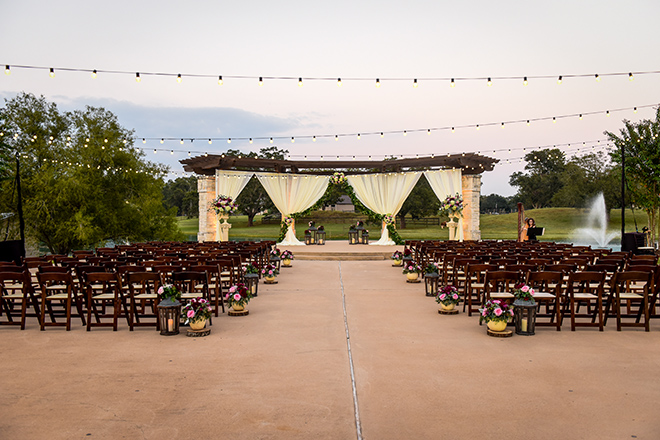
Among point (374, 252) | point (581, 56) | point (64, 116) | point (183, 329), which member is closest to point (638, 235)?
point (581, 56)

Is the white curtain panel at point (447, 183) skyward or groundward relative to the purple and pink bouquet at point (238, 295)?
skyward

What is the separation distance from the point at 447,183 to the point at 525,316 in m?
14.7

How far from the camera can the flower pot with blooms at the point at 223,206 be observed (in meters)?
18.9

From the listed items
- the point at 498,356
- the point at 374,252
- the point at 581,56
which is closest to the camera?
the point at 498,356

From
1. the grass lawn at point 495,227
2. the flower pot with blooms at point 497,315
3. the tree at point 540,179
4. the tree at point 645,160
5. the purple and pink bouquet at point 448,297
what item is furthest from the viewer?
the tree at point 540,179

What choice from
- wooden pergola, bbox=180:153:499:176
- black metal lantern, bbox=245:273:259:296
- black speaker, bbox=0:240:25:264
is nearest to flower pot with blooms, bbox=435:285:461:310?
black metal lantern, bbox=245:273:259:296

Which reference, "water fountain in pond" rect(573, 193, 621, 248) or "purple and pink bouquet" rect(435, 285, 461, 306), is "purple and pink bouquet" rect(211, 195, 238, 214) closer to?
"purple and pink bouquet" rect(435, 285, 461, 306)

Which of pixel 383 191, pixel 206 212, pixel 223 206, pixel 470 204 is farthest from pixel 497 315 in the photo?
pixel 206 212

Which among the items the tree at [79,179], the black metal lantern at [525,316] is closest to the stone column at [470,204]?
the black metal lantern at [525,316]

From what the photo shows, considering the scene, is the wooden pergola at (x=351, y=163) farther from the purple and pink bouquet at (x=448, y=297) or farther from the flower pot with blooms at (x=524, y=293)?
the flower pot with blooms at (x=524, y=293)

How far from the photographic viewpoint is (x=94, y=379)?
4.25 metres

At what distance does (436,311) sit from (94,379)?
5.00 m

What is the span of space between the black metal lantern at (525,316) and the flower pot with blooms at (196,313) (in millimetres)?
3923

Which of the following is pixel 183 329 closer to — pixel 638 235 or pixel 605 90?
pixel 638 235
